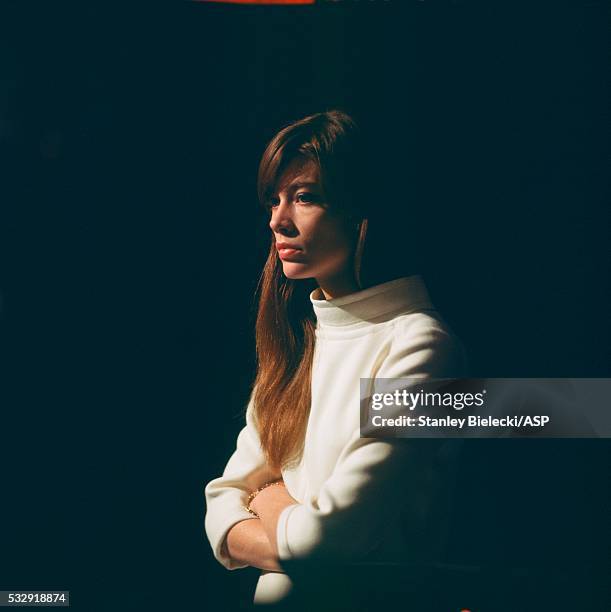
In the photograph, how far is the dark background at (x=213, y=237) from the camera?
174cm

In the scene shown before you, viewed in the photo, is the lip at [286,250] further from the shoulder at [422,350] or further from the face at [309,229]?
the shoulder at [422,350]

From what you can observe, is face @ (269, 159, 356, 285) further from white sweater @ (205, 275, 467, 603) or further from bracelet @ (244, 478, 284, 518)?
bracelet @ (244, 478, 284, 518)

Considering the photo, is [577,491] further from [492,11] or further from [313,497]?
[492,11]

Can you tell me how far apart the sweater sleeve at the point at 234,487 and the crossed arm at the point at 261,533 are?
2cm

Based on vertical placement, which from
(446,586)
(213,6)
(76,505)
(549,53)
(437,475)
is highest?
(213,6)

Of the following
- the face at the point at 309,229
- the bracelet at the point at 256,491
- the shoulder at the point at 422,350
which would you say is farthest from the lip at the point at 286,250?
the bracelet at the point at 256,491

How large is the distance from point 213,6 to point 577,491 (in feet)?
4.20

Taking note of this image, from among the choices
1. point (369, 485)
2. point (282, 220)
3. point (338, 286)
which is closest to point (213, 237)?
point (282, 220)

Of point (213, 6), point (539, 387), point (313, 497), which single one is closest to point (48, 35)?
point (213, 6)

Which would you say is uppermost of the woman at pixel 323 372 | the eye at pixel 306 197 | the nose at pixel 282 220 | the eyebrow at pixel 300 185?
the eyebrow at pixel 300 185

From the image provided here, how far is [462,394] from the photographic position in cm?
171

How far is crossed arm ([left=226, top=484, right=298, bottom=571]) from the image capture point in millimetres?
1688

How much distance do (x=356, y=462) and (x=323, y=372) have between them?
21 cm

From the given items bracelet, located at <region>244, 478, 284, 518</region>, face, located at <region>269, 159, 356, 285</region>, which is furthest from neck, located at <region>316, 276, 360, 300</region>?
bracelet, located at <region>244, 478, 284, 518</region>
